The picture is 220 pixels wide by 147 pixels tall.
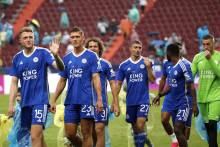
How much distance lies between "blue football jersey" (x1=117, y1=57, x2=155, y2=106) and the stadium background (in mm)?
15931

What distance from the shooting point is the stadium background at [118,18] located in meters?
25.6

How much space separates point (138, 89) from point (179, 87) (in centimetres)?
75

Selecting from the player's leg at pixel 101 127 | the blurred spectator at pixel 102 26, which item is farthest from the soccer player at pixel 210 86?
the blurred spectator at pixel 102 26

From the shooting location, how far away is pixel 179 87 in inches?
316

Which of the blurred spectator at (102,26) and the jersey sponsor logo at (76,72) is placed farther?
the blurred spectator at (102,26)

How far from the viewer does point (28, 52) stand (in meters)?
6.76

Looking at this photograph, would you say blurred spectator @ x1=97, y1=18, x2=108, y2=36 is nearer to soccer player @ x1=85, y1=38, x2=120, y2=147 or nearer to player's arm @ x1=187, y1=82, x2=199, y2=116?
soccer player @ x1=85, y1=38, x2=120, y2=147

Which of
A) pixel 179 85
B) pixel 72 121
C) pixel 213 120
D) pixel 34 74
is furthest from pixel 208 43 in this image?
pixel 34 74

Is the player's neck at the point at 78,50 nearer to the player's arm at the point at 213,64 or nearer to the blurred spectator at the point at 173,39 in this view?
the player's arm at the point at 213,64

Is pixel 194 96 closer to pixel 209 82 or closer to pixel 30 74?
pixel 209 82

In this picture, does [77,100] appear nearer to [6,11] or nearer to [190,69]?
[190,69]

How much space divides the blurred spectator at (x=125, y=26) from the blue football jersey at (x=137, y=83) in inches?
684

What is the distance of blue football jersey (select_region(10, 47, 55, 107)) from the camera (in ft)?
21.6

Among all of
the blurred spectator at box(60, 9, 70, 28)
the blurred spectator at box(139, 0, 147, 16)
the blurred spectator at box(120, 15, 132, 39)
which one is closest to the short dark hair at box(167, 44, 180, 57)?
the blurred spectator at box(120, 15, 132, 39)
